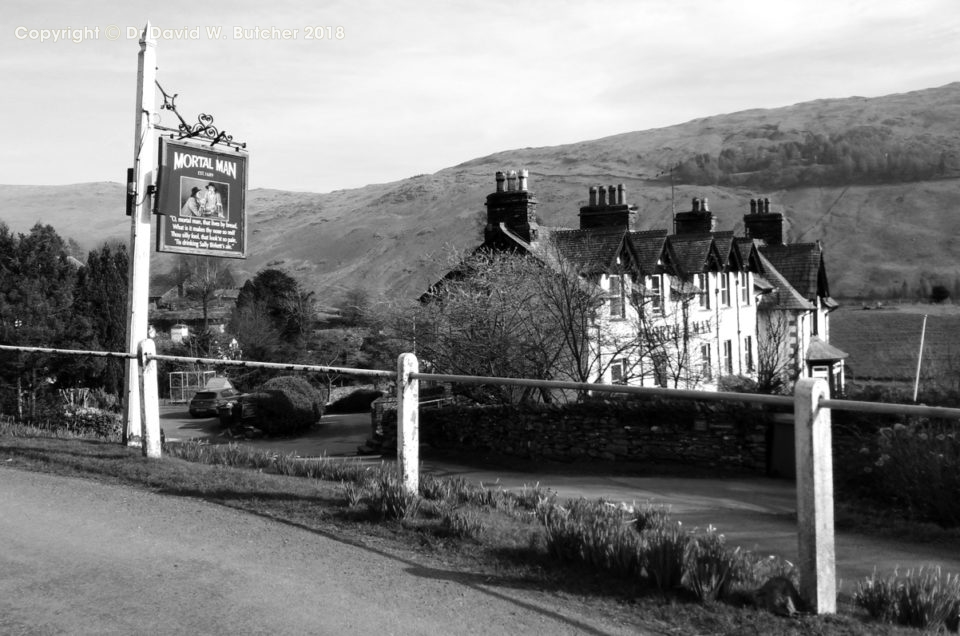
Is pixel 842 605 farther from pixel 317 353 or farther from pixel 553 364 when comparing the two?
pixel 317 353

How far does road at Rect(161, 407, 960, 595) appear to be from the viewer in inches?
272

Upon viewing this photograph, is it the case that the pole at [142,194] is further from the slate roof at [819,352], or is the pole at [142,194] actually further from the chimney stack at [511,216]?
the slate roof at [819,352]

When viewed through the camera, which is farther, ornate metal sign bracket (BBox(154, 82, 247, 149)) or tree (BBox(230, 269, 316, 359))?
tree (BBox(230, 269, 316, 359))

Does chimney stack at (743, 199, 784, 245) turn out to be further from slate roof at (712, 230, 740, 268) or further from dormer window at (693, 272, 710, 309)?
dormer window at (693, 272, 710, 309)

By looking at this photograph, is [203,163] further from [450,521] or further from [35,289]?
[35,289]

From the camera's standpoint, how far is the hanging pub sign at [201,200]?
10.7m

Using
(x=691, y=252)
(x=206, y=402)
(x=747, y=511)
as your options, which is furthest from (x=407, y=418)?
(x=206, y=402)

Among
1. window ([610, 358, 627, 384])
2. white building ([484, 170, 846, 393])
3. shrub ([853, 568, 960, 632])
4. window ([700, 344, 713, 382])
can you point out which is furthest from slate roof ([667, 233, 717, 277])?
shrub ([853, 568, 960, 632])

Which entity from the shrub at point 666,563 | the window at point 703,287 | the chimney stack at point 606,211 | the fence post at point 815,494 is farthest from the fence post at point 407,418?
the window at point 703,287

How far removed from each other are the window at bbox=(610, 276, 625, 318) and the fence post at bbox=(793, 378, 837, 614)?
56.6ft

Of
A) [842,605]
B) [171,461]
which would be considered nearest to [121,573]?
[171,461]

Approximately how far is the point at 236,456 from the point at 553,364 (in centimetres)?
1153

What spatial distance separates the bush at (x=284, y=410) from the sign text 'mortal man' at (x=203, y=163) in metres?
20.9

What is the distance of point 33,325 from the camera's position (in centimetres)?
2075
